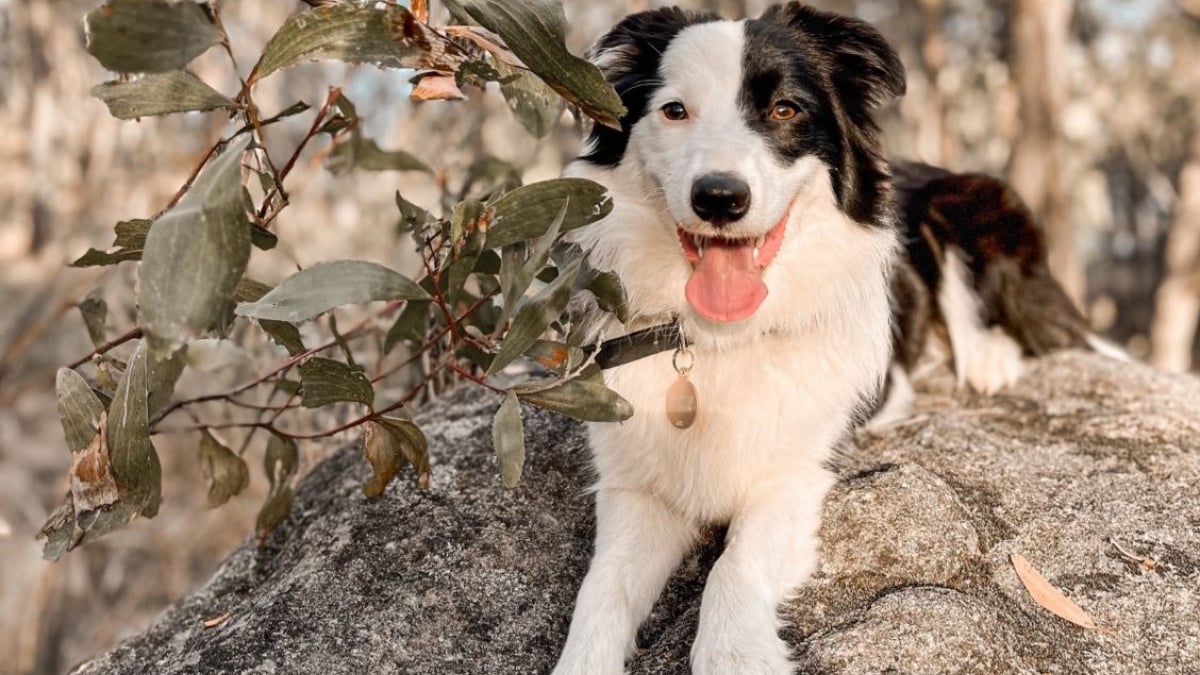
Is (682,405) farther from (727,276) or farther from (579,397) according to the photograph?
(579,397)

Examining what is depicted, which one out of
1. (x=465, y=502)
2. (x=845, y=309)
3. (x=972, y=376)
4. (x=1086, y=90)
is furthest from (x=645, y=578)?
(x=1086, y=90)

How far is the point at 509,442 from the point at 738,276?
34.7 inches

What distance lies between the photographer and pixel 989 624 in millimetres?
2391

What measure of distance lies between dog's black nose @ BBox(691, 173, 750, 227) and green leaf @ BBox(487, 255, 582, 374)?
1.57 ft

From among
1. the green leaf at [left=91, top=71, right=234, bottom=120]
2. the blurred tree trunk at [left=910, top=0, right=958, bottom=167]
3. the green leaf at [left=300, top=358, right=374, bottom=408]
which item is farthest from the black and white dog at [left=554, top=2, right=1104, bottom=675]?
the blurred tree trunk at [left=910, top=0, right=958, bottom=167]

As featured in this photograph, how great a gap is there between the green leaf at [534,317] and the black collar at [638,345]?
617mm

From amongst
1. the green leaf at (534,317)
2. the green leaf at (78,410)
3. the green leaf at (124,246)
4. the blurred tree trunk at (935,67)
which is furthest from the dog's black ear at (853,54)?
the blurred tree trunk at (935,67)

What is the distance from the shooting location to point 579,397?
2.41m

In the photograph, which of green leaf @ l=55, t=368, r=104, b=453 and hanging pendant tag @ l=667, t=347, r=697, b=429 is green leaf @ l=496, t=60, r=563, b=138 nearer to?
hanging pendant tag @ l=667, t=347, r=697, b=429

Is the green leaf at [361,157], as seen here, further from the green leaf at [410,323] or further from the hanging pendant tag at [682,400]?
the hanging pendant tag at [682,400]

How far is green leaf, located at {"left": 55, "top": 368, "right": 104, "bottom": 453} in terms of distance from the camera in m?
2.49

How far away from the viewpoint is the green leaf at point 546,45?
215 centimetres

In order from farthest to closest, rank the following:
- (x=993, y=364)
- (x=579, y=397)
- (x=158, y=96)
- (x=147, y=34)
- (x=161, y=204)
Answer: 1. (x=161, y=204)
2. (x=993, y=364)
3. (x=579, y=397)
4. (x=158, y=96)
5. (x=147, y=34)

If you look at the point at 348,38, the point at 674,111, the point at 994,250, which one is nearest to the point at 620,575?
the point at 674,111
